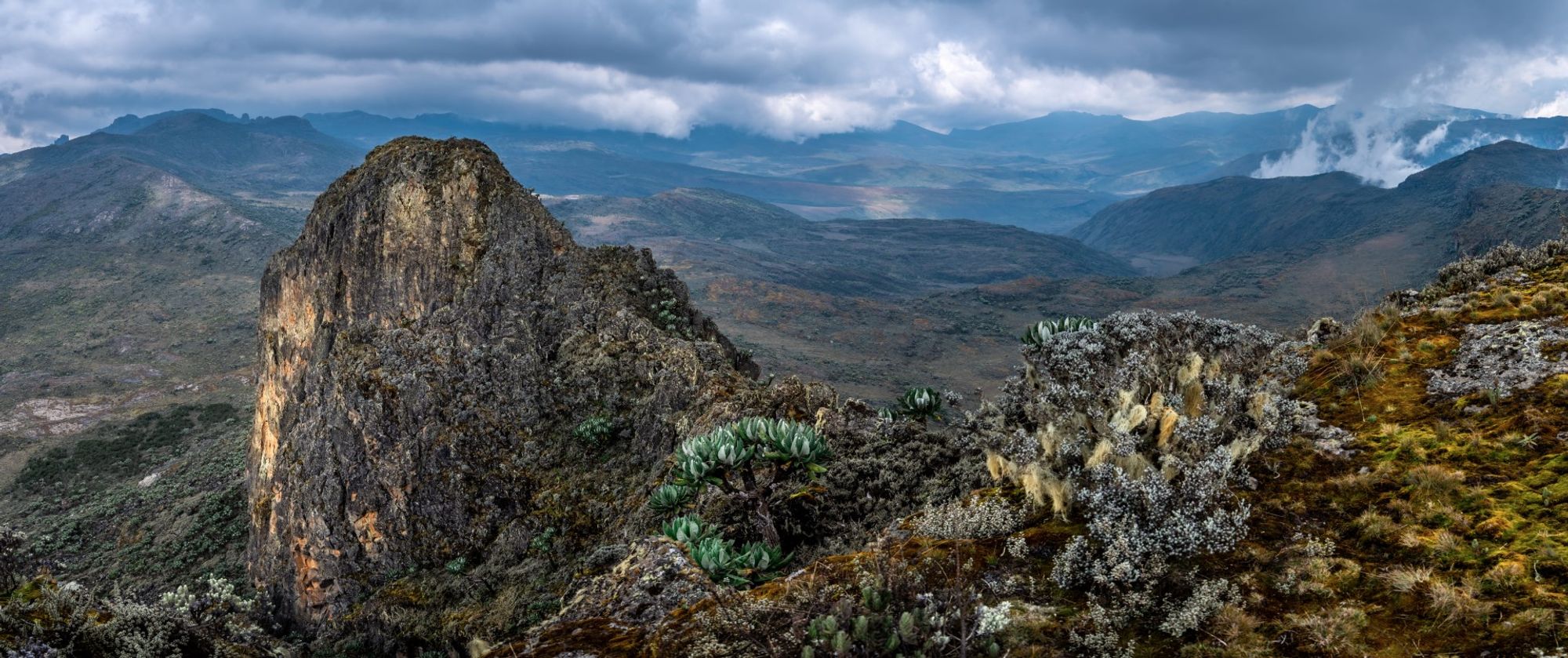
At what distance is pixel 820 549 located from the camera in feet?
27.1

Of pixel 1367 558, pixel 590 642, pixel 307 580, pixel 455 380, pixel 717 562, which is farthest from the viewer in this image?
pixel 455 380

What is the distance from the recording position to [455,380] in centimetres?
2103

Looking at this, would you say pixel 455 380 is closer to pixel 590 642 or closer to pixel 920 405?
pixel 920 405

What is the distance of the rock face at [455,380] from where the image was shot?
18.4 m

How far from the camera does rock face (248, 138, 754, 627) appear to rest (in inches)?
723

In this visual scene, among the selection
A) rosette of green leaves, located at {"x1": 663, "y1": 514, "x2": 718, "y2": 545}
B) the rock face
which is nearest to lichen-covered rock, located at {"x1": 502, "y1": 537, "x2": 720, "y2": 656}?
rosette of green leaves, located at {"x1": 663, "y1": 514, "x2": 718, "y2": 545}

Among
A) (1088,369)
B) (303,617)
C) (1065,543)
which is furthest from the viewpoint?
(303,617)

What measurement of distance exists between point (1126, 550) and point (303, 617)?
23.3 meters

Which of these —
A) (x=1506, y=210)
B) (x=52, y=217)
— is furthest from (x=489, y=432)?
(x=52, y=217)

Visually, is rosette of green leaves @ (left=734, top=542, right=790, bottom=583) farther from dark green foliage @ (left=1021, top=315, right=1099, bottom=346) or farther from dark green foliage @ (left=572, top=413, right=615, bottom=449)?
dark green foliage @ (left=572, top=413, right=615, bottom=449)

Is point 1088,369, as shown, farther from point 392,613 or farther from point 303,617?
point 303,617

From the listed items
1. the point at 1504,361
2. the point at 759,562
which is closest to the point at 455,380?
the point at 759,562

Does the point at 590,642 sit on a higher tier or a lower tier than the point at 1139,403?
lower

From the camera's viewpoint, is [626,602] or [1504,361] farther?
[1504,361]
